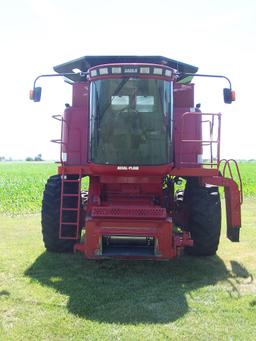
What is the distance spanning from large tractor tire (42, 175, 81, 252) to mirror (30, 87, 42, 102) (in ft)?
4.43

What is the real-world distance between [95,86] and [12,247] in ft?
11.4

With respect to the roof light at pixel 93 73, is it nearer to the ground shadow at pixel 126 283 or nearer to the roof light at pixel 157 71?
the roof light at pixel 157 71

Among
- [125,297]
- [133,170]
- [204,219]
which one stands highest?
[133,170]

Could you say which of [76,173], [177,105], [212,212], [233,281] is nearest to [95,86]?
[76,173]

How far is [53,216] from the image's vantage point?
282 inches

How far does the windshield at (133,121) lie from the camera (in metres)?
6.32

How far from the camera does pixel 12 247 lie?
8.04m

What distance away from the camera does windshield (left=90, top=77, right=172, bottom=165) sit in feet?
20.7

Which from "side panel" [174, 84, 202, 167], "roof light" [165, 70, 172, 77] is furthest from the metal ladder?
"roof light" [165, 70, 172, 77]

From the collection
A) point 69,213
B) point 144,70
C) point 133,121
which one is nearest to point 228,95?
point 144,70

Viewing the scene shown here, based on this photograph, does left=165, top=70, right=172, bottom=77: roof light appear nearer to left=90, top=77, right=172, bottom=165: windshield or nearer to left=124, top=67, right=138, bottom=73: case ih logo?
left=90, top=77, right=172, bottom=165: windshield

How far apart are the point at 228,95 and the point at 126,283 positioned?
10.8 feet

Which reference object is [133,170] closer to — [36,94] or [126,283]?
[126,283]

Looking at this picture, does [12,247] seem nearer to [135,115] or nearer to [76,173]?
[76,173]
